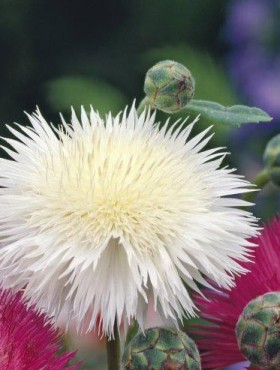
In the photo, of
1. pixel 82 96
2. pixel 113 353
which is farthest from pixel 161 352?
pixel 82 96

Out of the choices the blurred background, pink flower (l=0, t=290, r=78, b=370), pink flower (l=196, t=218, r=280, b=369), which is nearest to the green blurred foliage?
the blurred background

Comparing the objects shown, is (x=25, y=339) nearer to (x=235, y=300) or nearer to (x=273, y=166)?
(x=235, y=300)

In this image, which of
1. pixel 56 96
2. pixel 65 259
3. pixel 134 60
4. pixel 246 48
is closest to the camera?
pixel 65 259

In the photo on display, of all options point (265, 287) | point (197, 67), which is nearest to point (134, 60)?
point (197, 67)

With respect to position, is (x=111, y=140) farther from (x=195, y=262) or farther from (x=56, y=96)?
(x=56, y=96)

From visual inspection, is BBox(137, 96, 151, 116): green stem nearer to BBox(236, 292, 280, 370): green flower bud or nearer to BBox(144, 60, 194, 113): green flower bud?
BBox(144, 60, 194, 113): green flower bud

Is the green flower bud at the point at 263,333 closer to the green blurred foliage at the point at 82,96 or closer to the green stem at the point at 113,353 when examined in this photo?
the green stem at the point at 113,353
